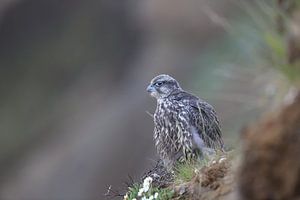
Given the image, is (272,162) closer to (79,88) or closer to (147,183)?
(147,183)

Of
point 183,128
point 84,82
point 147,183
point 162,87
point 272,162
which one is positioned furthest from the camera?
point 84,82

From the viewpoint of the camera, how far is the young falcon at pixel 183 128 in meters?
10.1

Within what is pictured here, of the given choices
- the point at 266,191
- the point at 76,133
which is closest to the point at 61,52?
the point at 76,133

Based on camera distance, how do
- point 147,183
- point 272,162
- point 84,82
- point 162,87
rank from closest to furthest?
point 272,162, point 147,183, point 162,87, point 84,82

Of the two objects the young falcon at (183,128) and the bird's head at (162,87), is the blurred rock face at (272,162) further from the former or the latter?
the bird's head at (162,87)

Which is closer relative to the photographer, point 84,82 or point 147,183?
point 147,183

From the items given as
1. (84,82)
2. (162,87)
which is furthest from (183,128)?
(84,82)

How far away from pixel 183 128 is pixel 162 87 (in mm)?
991

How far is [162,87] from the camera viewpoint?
1144 centimetres

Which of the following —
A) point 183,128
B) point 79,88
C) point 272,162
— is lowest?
point 272,162

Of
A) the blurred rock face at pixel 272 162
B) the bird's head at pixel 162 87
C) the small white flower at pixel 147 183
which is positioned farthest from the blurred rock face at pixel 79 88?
the blurred rock face at pixel 272 162

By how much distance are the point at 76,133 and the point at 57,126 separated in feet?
6.75

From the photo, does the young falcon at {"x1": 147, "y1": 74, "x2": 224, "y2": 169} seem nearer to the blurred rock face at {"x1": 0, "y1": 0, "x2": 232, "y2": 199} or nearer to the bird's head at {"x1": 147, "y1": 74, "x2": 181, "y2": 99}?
the bird's head at {"x1": 147, "y1": 74, "x2": 181, "y2": 99}

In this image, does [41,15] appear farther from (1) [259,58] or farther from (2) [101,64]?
(1) [259,58]
